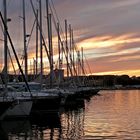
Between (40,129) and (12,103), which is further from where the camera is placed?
(12,103)

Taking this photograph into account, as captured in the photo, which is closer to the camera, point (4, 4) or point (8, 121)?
point (8, 121)

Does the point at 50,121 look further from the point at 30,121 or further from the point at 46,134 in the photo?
the point at 46,134

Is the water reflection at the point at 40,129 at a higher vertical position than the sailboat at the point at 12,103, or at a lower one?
lower

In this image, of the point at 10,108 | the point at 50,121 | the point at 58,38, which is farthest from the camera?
the point at 58,38

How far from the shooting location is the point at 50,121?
4066cm

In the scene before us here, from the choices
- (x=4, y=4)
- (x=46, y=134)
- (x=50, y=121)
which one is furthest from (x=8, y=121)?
(x=4, y=4)

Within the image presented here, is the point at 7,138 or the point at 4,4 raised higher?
the point at 4,4

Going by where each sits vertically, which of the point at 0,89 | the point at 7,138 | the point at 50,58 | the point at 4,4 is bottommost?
the point at 7,138

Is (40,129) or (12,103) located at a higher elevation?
(12,103)

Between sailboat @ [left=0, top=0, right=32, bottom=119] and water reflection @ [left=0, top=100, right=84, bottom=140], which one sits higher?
sailboat @ [left=0, top=0, right=32, bottom=119]

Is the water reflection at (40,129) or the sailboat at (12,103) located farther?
the sailboat at (12,103)

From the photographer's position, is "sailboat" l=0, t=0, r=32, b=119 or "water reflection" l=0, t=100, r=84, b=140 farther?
"sailboat" l=0, t=0, r=32, b=119

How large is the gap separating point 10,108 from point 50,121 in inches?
161

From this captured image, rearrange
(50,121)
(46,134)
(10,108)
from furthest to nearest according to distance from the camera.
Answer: (50,121) < (10,108) < (46,134)
